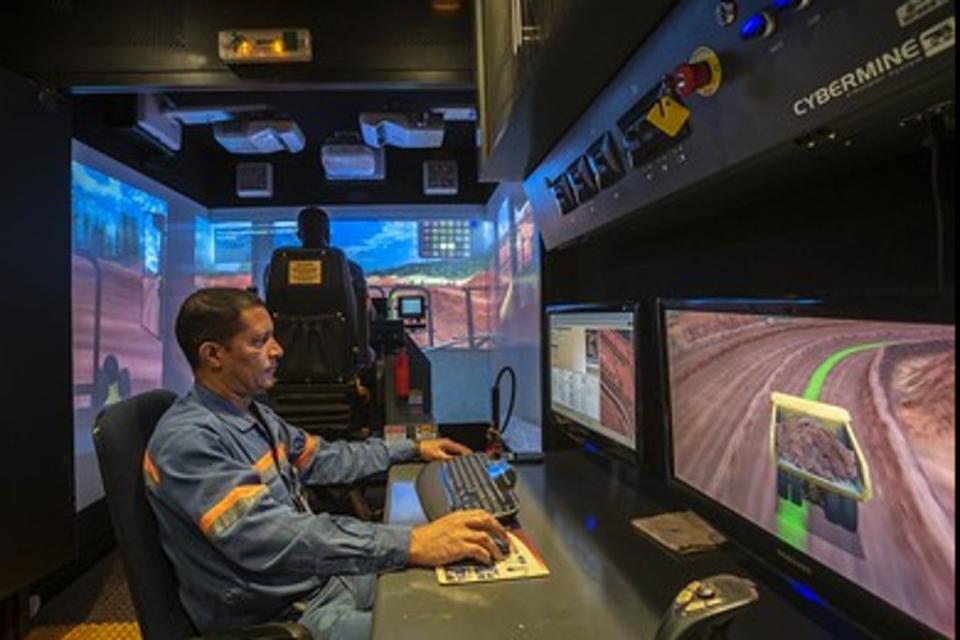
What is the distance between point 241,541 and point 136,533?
0.67 feet

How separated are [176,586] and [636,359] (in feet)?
3.45

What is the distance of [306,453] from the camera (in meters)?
1.81

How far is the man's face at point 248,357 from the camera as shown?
1.46 meters

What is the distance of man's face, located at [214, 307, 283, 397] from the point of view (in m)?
1.46

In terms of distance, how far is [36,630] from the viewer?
2.49 meters

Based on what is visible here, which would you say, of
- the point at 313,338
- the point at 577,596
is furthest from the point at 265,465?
the point at 313,338

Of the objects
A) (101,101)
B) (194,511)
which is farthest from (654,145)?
(101,101)

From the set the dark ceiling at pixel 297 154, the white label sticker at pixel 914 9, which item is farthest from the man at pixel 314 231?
the white label sticker at pixel 914 9

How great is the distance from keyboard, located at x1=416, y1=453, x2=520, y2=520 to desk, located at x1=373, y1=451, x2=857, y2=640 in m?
0.05

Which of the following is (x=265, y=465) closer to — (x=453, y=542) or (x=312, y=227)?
(x=453, y=542)

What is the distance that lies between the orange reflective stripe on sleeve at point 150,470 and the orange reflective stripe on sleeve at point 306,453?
22.2 inches

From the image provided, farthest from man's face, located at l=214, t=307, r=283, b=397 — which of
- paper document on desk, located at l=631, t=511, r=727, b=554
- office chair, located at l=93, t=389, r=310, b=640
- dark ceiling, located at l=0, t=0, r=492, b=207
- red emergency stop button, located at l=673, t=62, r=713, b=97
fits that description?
dark ceiling, located at l=0, t=0, r=492, b=207

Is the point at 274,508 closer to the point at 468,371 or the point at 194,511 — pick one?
the point at 194,511

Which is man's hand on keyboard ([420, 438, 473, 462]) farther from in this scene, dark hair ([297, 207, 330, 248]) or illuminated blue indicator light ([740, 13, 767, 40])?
dark hair ([297, 207, 330, 248])
